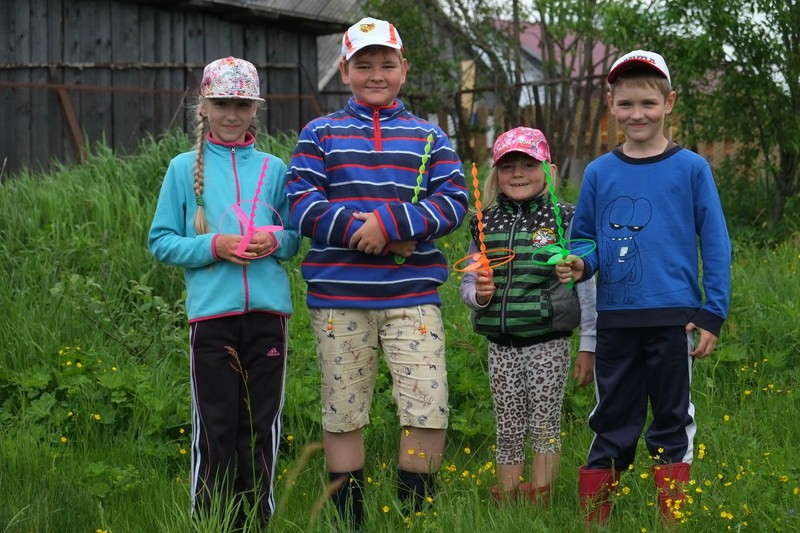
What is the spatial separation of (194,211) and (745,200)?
6.95 metres

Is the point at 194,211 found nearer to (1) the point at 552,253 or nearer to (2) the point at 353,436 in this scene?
(2) the point at 353,436

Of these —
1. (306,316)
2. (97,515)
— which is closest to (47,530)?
(97,515)

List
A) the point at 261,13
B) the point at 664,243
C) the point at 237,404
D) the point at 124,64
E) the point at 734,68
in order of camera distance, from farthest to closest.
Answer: the point at 261,13
the point at 124,64
the point at 734,68
the point at 237,404
the point at 664,243

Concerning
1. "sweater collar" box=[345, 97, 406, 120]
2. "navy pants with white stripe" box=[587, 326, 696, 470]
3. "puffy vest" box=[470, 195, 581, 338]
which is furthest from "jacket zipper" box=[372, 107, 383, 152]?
"navy pants with white stripe" box=[587, 326, 696, 470]

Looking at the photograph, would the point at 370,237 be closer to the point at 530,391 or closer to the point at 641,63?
the point at 530,391

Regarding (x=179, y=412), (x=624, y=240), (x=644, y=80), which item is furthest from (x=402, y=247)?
(x=179, y=412)

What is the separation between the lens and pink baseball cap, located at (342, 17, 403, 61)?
140 inches

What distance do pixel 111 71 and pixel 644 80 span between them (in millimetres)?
8372

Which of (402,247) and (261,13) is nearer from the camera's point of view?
(402,247)

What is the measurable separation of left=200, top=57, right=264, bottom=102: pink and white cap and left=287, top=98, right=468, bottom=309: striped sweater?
10.5 inches

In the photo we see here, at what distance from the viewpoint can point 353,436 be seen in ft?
12.1

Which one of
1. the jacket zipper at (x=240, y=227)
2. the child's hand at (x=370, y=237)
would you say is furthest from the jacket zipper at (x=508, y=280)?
the jacket zipper at (x=240, y=227)

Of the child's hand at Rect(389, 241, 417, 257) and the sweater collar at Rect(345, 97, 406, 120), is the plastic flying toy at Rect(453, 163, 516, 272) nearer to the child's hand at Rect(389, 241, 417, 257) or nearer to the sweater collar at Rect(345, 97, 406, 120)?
the child's hand at Rect(389, 241, 417, 257)

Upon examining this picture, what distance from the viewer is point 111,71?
10.7 metres
